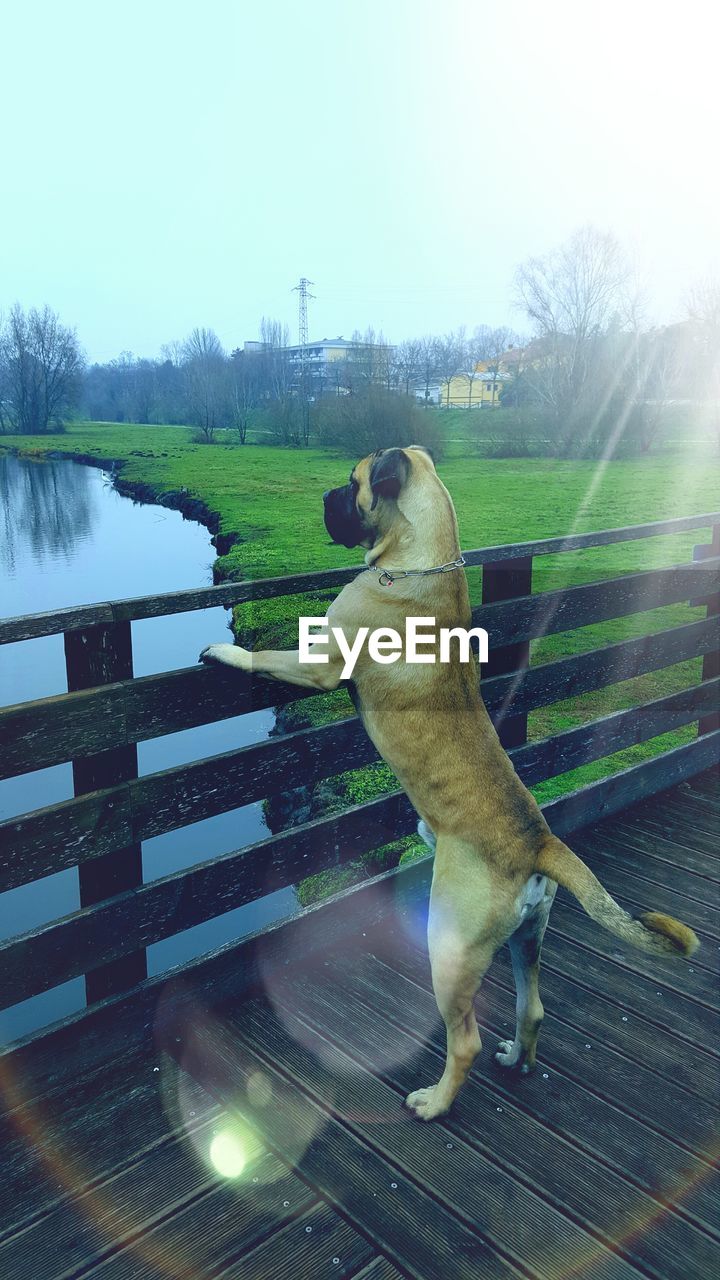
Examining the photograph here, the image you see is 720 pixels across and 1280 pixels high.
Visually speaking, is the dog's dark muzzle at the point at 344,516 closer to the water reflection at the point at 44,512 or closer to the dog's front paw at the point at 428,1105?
the dog's front paw at the point at 428,1105

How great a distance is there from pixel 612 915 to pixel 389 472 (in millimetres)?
1518

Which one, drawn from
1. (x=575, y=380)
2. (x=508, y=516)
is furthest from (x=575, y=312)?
(x=508, y=516)

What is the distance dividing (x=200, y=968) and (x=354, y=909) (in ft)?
2.36

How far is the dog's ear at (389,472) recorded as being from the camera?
2.93 m

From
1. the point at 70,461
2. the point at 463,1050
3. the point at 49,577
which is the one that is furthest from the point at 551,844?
the point at 70,461

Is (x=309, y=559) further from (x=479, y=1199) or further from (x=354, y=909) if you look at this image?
(x=479, y=1199)

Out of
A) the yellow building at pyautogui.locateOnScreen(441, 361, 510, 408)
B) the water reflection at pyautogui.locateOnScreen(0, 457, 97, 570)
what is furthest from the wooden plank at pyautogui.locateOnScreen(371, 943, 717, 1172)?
the yellow building at pyautogui.locateOnScreen(441, 361, 510, 408)

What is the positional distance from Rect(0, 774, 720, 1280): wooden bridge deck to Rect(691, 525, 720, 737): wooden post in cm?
223

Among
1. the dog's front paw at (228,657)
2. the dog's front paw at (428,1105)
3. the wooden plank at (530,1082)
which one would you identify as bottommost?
the wooden plank at (530,1082)


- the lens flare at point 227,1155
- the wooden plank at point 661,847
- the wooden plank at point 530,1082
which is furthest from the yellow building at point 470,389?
the lens flare at point 227,1155

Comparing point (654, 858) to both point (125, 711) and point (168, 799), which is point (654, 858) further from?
point (125, 711)

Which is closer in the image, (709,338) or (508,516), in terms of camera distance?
(508,516)

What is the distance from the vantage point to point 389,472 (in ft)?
9.63

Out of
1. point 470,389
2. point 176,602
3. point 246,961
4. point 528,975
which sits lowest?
point 246,961
